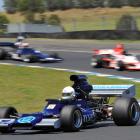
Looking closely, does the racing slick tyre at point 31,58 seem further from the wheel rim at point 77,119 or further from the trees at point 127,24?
the wheel rim at point 77,119

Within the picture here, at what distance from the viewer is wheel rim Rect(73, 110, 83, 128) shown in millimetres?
9312

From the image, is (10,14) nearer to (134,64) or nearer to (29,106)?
(134,64)

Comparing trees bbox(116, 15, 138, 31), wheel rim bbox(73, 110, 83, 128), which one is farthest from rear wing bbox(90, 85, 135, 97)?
trees bbox(116, 15, 138, 31)

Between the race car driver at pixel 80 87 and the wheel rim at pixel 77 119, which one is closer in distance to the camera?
the wheel rim at pixel 77 119

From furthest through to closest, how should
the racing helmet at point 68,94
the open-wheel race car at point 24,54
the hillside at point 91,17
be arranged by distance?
the hillside at point 91,17 → the open-wheel race car at point 24,54 → the racing helmet at point 68,94

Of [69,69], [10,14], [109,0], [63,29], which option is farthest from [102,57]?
[10,14]

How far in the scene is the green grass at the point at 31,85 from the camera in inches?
623

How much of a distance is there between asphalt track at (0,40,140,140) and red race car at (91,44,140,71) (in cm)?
38

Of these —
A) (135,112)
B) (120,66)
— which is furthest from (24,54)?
(135,112)

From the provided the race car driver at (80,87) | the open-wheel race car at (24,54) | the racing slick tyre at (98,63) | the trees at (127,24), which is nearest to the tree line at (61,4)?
the trees at (127,24)

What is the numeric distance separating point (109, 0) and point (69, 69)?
4399 centimetres

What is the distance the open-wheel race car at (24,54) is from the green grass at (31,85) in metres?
2.40

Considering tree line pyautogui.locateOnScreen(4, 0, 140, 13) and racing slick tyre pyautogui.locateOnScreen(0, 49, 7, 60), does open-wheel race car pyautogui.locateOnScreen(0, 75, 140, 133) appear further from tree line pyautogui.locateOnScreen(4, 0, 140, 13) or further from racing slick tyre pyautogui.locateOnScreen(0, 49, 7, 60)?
tree line pyautogui.locateOnScreen(4, 0, 140, 13)

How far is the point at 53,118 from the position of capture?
937 cm
